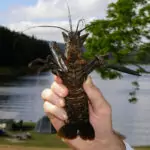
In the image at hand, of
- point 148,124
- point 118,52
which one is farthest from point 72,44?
point 148,124

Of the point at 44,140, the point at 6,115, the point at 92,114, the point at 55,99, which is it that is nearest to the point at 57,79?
the point at 55,99

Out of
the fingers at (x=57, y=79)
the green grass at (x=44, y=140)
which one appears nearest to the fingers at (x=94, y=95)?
the fingers at (x=57, y=79)

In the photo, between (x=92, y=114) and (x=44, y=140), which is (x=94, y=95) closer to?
(x=92, y=114)

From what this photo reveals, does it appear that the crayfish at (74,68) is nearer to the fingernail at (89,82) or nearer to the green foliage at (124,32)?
the fingernail at (89,82)

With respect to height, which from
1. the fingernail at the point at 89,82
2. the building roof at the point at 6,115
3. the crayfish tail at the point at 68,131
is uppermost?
the fingernail at the point at 89,82

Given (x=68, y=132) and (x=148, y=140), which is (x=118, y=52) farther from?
(x=68, y=132)

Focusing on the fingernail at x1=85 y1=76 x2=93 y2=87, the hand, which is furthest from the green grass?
the fingernail at x1=85 y1=76 x2=93 y2=87

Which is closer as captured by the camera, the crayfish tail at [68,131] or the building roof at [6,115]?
the crayfish tail at [68,131]
